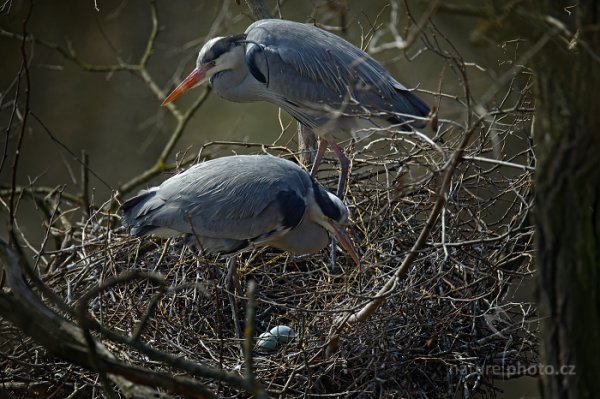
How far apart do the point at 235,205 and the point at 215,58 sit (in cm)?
98

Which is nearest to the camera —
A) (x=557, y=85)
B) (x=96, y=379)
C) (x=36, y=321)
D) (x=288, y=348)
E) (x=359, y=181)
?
(x=557, y=85)

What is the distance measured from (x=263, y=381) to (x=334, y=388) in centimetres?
29

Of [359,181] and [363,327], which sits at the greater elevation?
[359,181]

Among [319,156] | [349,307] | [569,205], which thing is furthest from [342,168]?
[569,205]

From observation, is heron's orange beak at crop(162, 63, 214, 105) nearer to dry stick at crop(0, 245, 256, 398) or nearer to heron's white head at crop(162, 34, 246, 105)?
heron's white head at crop(162, 34, 246, 105)

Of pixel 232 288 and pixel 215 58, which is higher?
pixel 215 58

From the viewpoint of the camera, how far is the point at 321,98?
13.6ft

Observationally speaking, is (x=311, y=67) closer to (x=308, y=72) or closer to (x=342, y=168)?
(x=308, y=72)

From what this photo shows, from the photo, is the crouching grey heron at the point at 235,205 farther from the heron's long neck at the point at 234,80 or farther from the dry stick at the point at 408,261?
the heron's long neck at the point at 234,80

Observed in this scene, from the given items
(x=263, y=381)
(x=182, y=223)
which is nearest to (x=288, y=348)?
(x=263, y=381)

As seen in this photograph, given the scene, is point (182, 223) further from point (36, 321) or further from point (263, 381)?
point (36, 321)

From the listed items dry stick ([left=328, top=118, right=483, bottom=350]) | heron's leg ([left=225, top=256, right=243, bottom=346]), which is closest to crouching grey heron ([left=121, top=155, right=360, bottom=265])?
heron's leg ([left=225, top=256, right=243, bottom=346])

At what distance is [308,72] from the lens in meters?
4.10

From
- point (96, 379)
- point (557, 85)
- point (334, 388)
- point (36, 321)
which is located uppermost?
point (557, 85)
